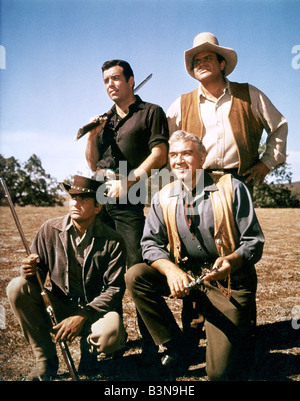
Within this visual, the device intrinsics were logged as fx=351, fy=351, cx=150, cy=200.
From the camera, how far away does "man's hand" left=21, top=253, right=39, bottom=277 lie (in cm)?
275

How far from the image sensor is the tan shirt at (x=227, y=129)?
10.5 feet

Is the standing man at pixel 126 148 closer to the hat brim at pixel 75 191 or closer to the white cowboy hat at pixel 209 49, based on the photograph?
the hat brim at pixel 75 191

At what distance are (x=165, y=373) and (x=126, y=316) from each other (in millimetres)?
912

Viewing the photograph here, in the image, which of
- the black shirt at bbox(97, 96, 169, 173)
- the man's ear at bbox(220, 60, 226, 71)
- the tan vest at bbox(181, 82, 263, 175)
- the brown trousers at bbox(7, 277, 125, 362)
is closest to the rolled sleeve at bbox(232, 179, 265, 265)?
the tan vest at bbox(181, 82, 263, 175)

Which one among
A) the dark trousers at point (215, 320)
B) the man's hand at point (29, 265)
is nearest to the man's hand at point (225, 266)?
the dark trousers at point (215, 320)

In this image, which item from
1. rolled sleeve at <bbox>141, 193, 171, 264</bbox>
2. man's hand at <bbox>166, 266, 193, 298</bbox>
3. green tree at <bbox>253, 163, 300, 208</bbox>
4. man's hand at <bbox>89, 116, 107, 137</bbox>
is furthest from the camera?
green tree at <bbox>253, 163, 300, 208</bbox>

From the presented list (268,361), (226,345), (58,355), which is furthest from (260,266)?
(58,355)

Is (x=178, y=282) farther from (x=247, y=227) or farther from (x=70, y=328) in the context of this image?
(x=70, y=328)

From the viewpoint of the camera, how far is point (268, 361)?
2.95 metres

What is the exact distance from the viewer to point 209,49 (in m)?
3.21

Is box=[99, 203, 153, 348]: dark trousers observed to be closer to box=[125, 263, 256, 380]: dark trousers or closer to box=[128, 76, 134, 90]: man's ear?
box=[125, 263, 256, 380]: dark trousers

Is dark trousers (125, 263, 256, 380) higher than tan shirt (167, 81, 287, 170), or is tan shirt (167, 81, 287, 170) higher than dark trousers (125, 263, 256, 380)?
tan shirt (167, 81, 287, 170)

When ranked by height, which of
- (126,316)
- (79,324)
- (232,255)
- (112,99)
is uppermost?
(112,99)
